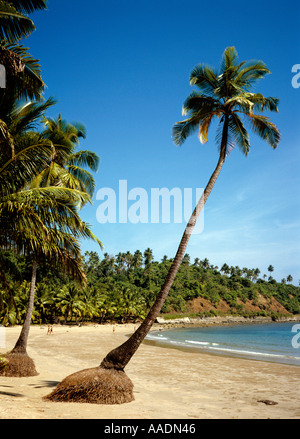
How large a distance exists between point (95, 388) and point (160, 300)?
288 cm

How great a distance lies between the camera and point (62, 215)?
29.9ft

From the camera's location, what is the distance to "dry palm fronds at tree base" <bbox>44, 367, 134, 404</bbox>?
7.96 metres

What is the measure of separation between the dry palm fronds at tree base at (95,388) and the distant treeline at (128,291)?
2.58 metres

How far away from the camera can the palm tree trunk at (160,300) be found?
8.78 meters

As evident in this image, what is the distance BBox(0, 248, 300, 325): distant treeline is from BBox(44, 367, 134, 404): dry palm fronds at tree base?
258cm

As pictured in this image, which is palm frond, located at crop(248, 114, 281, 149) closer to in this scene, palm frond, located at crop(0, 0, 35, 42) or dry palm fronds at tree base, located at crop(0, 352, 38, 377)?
palm frond, located at crop(0, 0, 35, 42)

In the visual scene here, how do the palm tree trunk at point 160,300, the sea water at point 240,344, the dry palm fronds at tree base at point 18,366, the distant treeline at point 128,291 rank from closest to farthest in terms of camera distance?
1. the palm tree trunk at point 160,300
2. the dry palm fronds at tree base at point 18,366
3. the sea water at point 240,344
4. the distant treeline at point 128,291

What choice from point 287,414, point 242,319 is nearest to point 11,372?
point 287,414

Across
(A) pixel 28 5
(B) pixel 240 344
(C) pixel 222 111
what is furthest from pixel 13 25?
(B) pixel 240 344

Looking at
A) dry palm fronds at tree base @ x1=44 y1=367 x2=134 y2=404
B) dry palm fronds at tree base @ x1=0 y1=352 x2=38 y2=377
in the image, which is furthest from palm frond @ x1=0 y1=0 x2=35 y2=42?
dry palm fronds at tree base @ x1=0 y1=352 x2=38 y2=377

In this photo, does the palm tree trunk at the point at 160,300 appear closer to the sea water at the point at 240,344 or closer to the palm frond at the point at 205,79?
the palm frond at the point at 205,79

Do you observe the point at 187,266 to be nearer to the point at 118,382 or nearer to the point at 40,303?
the point at 40,303

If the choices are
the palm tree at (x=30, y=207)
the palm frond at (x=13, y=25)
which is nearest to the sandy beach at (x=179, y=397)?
the palm tree at (x=30, y=207)
